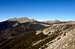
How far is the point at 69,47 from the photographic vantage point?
18.8 m

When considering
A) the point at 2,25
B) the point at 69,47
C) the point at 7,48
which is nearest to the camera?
the point at 69,47

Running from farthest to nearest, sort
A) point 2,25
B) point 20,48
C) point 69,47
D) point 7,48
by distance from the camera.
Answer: point 2,25 < point 7,48 < point 20,48 < point 69,47

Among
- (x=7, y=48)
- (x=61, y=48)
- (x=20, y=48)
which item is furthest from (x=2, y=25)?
(x=61, y=48)

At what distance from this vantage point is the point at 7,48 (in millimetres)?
50531

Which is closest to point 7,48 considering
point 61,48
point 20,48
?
point 20,48

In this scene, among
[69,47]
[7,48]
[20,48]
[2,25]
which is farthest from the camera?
[2,25]

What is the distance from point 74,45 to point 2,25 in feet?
430

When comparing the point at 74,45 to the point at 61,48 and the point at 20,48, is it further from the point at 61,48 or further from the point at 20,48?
the point at 20,48

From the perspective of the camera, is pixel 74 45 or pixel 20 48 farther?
pixel 20 48

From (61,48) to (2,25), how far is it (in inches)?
5125

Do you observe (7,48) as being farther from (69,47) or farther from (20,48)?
(69,47)

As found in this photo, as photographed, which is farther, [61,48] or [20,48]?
[20,48]

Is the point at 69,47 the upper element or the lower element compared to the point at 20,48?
upper

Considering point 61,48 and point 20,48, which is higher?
point 61,48
